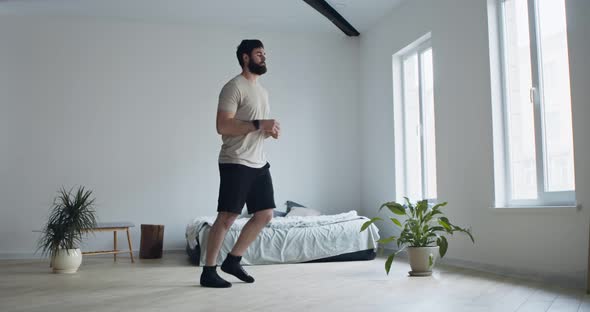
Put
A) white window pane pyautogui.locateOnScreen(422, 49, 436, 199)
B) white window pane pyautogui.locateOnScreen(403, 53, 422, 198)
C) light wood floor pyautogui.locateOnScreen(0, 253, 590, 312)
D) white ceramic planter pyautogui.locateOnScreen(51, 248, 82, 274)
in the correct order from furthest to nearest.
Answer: white window pane pyautogui.locateOnScreen(403, 53, 422, 198) < white window pane pyautogui.locateOnScreen(422, 49, 436, 199) < white ceramic planter pyautogui.locateOnScreen(51, 248, 82, 274) < light wood floor pyautogui.locateOnScreen(0, 253, 590, 312)

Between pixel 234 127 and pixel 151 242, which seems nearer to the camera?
pixel 234 127

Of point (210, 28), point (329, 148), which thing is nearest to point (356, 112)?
point (329, 148)

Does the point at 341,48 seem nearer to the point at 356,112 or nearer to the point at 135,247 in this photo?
the point at 356,112

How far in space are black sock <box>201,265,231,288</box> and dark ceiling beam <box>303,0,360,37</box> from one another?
335cm

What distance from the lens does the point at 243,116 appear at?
128 inches

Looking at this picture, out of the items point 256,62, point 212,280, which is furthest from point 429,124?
point 212,280

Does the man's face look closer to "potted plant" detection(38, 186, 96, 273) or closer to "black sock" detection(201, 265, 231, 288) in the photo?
"black sock" detection(201, 265, 231, 288)

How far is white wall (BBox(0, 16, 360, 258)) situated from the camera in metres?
5.93

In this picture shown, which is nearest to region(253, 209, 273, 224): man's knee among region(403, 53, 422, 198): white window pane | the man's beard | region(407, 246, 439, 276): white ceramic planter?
the man's beard

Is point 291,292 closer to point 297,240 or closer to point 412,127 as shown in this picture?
point 297,240

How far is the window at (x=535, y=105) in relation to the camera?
3.44 meters

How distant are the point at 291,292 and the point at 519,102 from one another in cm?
210

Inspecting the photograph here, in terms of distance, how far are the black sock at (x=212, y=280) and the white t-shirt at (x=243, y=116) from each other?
2.01ft

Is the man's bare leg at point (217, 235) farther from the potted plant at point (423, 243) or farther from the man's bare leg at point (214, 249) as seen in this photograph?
the potted plant at point (423, 243)
